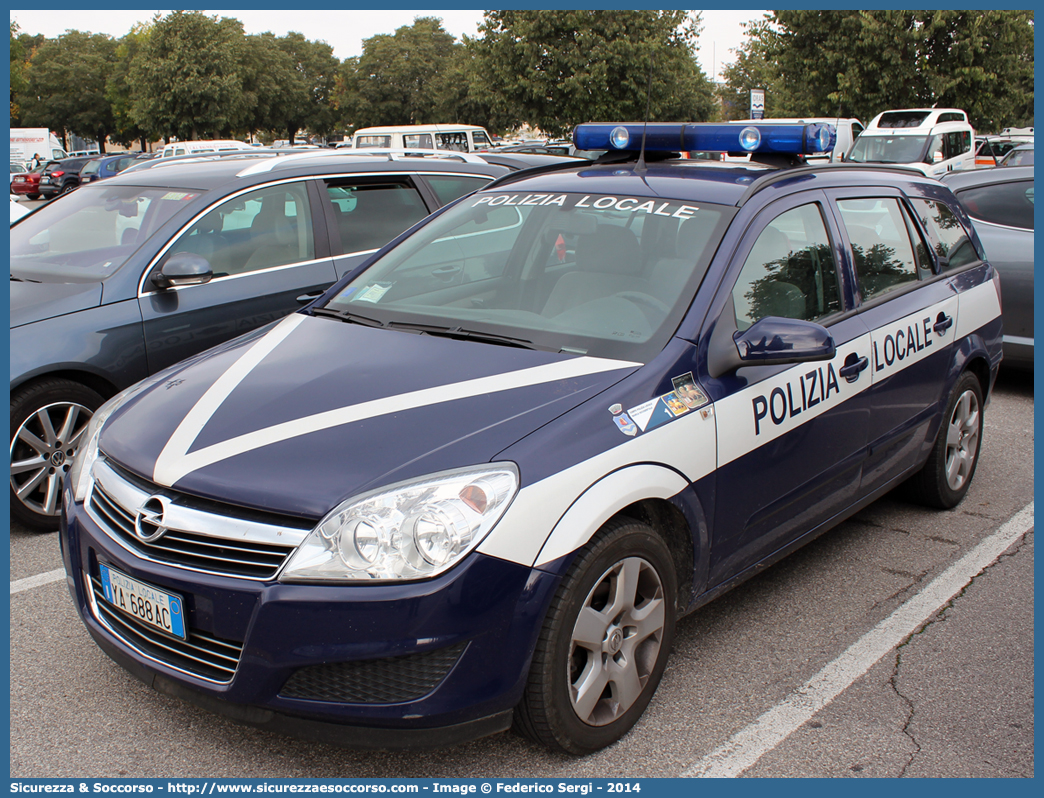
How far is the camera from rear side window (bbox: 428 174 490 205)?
20.3ft

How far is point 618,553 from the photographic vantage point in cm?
260

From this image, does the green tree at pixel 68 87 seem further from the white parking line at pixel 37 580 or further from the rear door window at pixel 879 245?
the rear door window at pixel 879 245

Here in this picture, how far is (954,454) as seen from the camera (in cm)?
468

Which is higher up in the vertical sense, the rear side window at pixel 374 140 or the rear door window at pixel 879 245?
the rear side window at pixel 374 140

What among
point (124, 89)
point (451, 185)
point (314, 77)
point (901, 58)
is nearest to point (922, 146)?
point (901, 58)

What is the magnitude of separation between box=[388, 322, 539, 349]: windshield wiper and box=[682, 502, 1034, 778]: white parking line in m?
1.38

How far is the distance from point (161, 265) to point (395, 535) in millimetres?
3047

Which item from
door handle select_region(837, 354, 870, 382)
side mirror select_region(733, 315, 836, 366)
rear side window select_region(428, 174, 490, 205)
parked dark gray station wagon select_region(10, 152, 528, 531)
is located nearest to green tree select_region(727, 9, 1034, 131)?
rear side window select_region(428, 174, 490, 205)

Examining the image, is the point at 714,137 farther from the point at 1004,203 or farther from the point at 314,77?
the point at 314,77

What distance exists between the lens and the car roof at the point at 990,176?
23.5 feet

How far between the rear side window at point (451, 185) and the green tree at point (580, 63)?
2506cm

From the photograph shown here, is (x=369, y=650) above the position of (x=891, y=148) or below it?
below

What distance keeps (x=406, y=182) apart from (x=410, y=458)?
Answer: 156 inches

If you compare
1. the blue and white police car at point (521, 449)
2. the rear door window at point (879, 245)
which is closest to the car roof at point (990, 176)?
the rear door window at point (879, 245)
